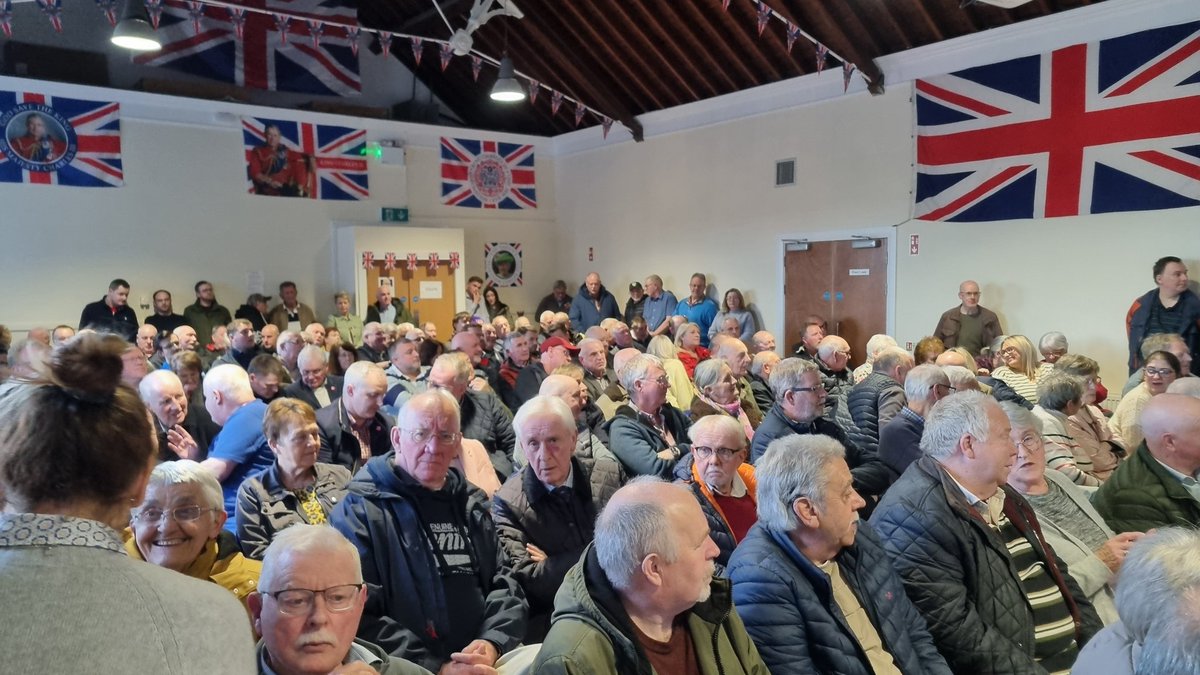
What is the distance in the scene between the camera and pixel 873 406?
4.20 metres

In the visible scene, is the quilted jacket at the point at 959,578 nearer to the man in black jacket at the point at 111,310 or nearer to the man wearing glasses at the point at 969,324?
the man wearing glasses at the point at 969,324

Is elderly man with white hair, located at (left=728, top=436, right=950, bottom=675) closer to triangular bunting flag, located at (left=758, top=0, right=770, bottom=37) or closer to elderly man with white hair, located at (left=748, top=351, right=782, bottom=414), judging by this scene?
elderly man with white hair, located at (left=748, top=351, right=782, bottom=414)

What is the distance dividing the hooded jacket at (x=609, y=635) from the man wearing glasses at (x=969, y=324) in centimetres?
645

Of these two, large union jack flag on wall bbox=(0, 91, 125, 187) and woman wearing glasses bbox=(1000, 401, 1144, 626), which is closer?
woman wearing glasses bbox=(1000, 401, 1144, 626)

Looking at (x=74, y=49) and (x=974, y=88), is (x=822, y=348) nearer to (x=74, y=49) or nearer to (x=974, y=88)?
(x=974, y=88)

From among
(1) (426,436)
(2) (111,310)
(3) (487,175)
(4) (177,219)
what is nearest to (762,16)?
(3) (487,175)

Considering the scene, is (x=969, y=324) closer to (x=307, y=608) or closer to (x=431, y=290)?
(x=431, y=290)

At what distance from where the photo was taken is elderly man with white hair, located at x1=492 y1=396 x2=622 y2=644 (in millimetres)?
2646

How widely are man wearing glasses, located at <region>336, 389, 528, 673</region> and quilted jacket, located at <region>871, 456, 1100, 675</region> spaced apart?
1.18 meters

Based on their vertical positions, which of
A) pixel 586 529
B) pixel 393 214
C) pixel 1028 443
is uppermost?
pixel 393 214

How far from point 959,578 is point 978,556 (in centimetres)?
9

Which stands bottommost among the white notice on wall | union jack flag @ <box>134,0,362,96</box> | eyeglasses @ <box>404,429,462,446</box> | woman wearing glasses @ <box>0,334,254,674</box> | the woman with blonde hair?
the woman with blonde hair

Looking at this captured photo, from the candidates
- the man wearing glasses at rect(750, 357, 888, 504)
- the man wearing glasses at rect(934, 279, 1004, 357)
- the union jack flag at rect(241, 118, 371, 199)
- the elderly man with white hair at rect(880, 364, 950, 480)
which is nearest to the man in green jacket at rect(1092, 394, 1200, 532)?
the elderly man with white hair at rect(880, 364, 950, 480)

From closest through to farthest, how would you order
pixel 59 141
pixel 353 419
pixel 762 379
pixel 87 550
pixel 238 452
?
1. pixel 87 550
2. pixel 238 452
3. pixel 353 419
4. pixel 762 379
5. pixel 59 141
